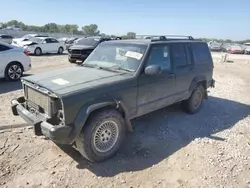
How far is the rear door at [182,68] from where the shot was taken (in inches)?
203

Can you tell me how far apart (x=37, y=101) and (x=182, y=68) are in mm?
3143

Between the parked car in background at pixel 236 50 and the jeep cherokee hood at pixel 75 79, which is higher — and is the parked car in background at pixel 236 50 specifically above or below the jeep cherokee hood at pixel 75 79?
above

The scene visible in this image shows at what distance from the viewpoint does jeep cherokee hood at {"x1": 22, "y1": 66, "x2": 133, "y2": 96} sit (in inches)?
137

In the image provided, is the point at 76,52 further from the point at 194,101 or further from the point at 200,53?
the point at 194,101

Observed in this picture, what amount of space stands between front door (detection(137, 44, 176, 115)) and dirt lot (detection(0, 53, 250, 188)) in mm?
632

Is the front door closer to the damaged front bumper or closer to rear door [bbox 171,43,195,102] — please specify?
rear door [bbox 171,43,195,102]

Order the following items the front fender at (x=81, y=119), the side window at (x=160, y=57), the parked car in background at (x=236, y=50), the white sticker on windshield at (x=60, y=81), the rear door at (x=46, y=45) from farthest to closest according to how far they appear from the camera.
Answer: the parked car in background at (x=236, y=50) < the rear door at (x=46, y=45) < the side window at (x=160, y=57) < the white sticker on windshield at (x=60, y=81) < the front fender at (x=81, y=119)

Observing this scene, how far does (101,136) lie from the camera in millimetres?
3799

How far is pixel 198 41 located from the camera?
6.10 meters

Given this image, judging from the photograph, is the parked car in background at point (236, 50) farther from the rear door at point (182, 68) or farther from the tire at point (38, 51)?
the rear door at point (182, 68)

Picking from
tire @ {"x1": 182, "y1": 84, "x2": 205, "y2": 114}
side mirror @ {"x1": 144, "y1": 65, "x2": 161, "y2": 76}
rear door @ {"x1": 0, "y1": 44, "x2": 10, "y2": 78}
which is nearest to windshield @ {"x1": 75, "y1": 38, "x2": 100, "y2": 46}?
rear door @ {"x1": 0, "y1": 44, "x2": 10, "y2": 78}

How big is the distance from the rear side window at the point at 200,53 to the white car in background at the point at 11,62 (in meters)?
6.50

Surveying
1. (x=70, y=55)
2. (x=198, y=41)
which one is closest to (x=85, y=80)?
(x=198, y=41)

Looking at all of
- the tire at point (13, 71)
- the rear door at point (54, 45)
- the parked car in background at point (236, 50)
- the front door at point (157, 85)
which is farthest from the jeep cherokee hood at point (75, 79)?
the parked car in background at point (236, 50)
